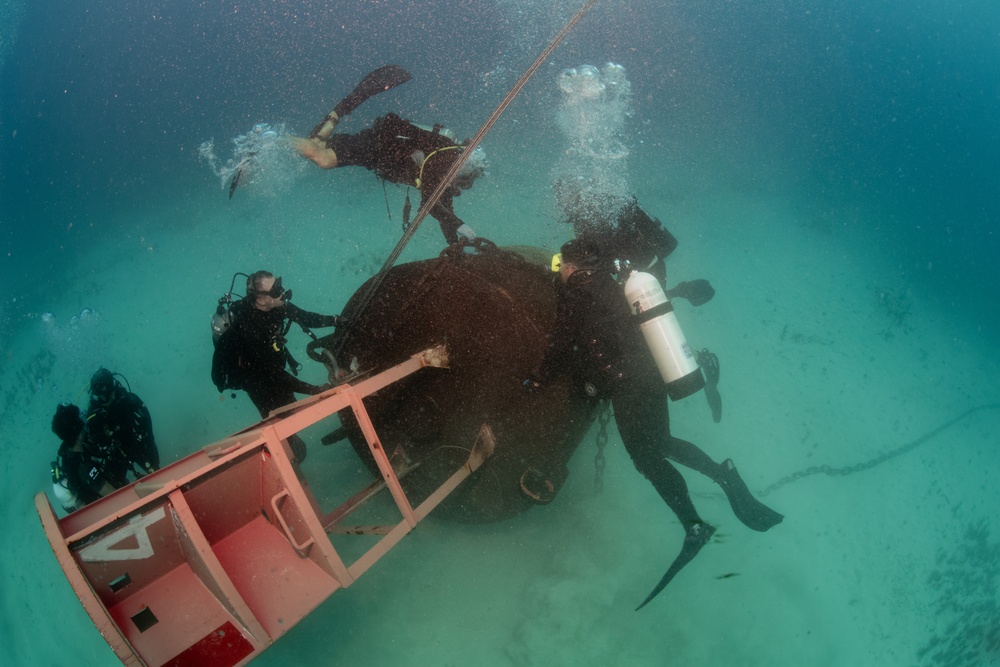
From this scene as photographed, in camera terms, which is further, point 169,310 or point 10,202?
Result: point 10,202

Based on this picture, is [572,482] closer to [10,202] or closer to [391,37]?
[10,202]

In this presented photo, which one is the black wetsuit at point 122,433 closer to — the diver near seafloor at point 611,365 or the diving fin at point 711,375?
the diver near seafloor at point 611,365

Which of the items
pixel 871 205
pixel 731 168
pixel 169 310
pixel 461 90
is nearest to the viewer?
pixel 169 310

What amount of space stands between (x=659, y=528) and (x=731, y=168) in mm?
10970

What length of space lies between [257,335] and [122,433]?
2.43 meters

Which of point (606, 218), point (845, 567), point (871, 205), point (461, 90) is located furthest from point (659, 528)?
point (461, 90)

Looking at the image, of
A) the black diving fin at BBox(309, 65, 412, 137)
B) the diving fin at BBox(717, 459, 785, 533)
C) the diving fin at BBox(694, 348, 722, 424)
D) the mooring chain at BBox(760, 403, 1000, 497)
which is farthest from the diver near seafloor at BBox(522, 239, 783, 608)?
the mooring chain at BBox(760, 403, 1000, 497)

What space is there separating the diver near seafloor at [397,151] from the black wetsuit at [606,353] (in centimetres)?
158

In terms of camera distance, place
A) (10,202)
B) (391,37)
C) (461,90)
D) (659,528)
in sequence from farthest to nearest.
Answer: (391,37)
(461,90)
(10,202)
(659,528)

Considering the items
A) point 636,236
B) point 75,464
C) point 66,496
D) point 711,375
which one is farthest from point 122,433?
point 711,375

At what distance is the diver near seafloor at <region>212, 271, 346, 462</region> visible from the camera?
4145 millimetres

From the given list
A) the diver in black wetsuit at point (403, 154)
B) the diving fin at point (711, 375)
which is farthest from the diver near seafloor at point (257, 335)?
the diving fin at point (711, 375)

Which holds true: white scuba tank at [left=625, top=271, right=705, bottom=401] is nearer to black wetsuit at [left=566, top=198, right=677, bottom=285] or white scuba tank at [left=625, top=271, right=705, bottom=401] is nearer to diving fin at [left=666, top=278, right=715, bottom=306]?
black wetsuit at [left=566, top=198, right=677, bottom=285]

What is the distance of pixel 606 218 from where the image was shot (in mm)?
4922
